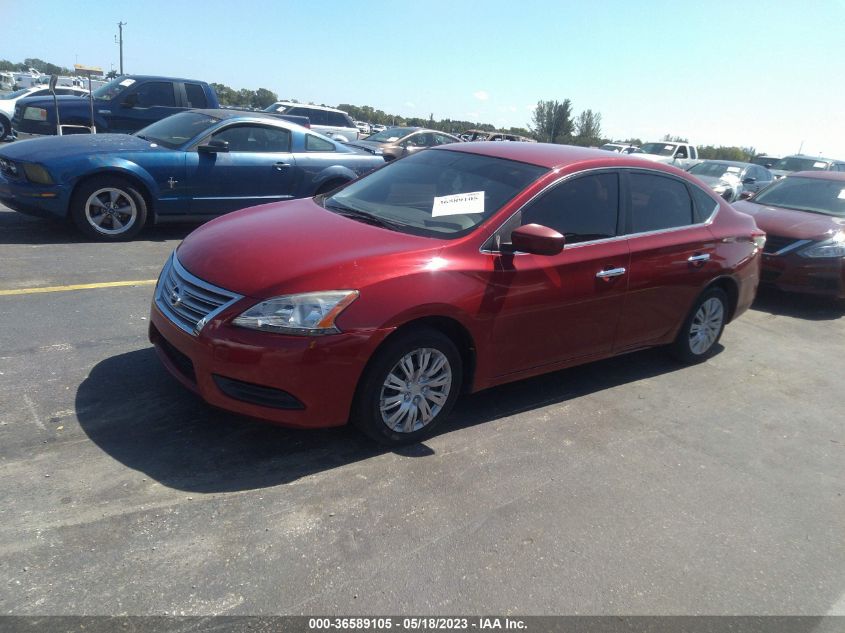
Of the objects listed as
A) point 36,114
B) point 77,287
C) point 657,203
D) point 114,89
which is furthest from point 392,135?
point 657,203

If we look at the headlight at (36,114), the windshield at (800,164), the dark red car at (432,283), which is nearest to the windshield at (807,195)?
the dark red car at (432,283)

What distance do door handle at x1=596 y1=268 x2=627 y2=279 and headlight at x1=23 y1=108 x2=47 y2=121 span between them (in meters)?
13.3

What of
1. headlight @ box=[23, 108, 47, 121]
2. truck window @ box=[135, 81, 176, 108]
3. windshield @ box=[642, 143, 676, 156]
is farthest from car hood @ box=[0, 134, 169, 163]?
windshield @ box=[642, 143, 676, 156]

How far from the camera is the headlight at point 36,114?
44.4 feet

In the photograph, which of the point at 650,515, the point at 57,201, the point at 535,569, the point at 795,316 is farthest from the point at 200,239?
the point at 795,316

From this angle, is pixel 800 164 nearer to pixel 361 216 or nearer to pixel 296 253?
pixel 361 216

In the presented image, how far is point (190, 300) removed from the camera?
3.51 metres

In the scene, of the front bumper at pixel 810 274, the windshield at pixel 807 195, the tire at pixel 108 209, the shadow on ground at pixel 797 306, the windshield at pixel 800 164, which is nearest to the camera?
the tire at pixel 108 209

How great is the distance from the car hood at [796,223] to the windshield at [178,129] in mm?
6924

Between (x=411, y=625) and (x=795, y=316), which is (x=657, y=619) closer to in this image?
(x=411, y=625)

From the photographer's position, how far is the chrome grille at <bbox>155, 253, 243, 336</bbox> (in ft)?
11.0

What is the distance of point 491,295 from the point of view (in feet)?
12.6

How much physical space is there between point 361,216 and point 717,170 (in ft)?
52.5

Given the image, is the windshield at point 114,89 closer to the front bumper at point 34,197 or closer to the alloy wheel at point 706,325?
the front bumper at point 34,197
